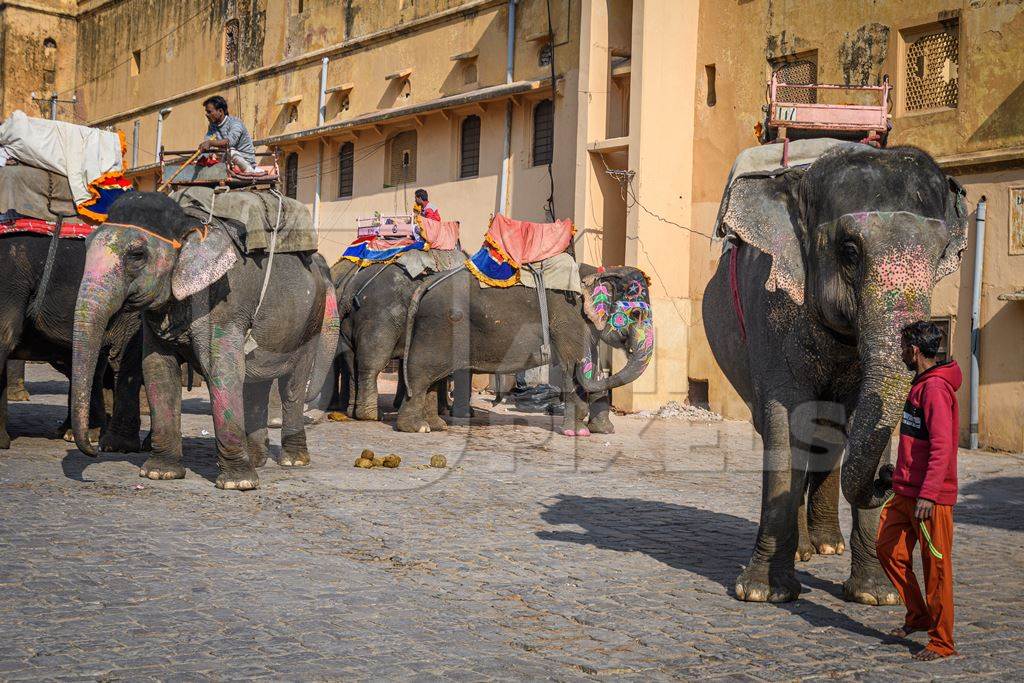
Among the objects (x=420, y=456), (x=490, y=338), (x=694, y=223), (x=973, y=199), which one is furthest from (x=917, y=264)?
(x=694, y=223)


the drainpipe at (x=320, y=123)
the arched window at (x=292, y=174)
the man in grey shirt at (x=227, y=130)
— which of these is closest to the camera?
the man in grey shirt at (x=227, y=130)

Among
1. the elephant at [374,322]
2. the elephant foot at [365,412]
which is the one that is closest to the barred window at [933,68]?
the elephant at [374,322]

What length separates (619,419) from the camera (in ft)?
59.8

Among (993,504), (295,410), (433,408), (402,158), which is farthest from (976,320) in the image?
(402,158)

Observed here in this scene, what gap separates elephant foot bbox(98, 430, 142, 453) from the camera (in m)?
11.1

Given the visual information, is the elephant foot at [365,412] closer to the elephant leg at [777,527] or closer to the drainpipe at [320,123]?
the elephant leg at [777,527]

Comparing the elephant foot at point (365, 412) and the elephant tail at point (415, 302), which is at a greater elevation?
the elephant tail at point (415, 302)

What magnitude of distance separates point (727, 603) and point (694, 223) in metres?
14.3

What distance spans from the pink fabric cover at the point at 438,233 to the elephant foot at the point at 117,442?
6.15 m

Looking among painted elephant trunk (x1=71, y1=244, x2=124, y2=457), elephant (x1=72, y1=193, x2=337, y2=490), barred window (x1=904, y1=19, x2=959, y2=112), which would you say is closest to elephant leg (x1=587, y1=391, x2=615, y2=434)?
elephant (x1=72, y1=193, x2=337, y2=490)

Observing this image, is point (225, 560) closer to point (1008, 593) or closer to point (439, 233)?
point (1008, 593)

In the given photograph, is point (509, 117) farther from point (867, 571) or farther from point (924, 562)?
point (924, 562)

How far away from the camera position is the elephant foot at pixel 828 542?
24.8 ft

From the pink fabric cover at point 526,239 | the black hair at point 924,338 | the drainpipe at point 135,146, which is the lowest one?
the black hair at point 924,338
